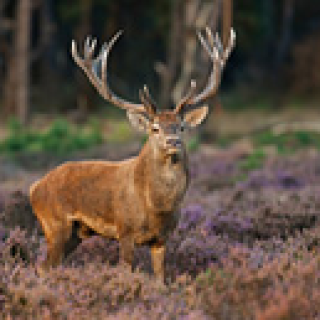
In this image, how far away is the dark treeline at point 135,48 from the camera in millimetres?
22938

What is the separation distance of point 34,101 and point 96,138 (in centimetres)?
1036

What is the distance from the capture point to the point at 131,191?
554 cm

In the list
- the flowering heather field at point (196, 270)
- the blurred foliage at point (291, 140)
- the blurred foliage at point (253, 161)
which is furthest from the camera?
the blurred foliage at point (291, 140)

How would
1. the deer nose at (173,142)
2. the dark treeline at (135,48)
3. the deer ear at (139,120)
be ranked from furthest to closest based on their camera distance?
the dark treeline at (135,48), the deer ear at (139,120), the deer nose at (173,142)

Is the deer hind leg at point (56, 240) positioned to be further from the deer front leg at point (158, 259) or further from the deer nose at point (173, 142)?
the deer nose at point (173, 142)

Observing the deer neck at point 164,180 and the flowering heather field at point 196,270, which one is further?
the deer neck at point 164,180

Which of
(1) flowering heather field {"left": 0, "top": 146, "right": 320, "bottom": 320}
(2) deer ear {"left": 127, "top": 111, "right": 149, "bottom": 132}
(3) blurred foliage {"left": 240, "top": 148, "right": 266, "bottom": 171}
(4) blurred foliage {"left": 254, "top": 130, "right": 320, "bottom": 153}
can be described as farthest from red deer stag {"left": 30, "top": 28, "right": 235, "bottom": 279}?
(4) blurred foliage {"left": 254, "top": 130, "right": 320, "bottom": 153}

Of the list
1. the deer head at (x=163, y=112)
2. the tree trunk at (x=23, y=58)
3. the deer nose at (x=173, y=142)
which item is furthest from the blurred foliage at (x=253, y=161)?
the tree trunk at (x=23, y=58)

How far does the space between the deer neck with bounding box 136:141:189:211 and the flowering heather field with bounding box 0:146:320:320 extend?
594mm

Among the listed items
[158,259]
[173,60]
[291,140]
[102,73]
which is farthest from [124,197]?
[173,60]

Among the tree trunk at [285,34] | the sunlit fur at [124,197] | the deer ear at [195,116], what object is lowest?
the tree trunk at [285,34]

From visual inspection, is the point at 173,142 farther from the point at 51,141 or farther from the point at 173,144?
the point at 51,141

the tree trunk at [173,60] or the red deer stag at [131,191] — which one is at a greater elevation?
the red deer stag at [131,191]

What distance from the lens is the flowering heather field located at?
15.4 ft
